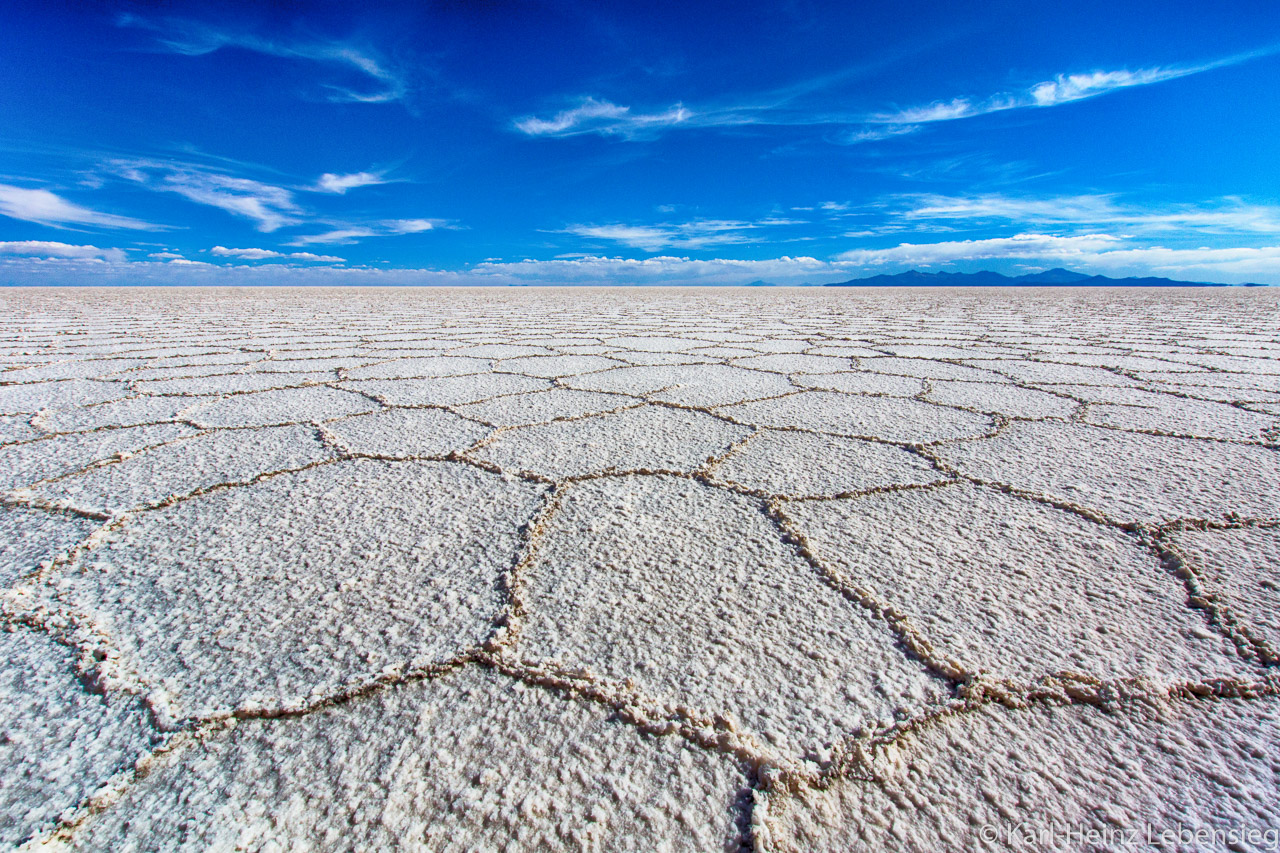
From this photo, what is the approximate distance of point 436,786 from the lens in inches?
15.8

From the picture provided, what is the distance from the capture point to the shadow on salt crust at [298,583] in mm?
509

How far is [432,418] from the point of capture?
133 cm

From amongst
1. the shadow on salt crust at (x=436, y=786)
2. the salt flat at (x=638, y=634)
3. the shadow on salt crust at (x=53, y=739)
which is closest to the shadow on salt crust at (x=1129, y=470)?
the salt flat at (x=638, y=634)

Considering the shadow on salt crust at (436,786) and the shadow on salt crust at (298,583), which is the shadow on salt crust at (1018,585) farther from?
the shadow on salt crust at (298,583)

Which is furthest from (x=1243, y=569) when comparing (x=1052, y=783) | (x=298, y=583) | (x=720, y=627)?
(x=298, y=583)

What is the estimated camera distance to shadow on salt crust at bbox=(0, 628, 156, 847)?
39 cm

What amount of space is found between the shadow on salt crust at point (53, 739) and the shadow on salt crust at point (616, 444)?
0.58 meters

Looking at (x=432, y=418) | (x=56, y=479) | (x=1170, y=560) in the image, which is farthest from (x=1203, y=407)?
(x=56, y=479)

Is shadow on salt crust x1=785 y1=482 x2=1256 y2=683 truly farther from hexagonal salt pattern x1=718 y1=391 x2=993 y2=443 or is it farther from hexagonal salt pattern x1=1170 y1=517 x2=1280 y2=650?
hexagonal salt pattern x1=718 y1=391 x2=993 y2=443

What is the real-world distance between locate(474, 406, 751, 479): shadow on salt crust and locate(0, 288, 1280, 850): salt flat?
1 cm

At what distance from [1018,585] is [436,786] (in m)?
0.58

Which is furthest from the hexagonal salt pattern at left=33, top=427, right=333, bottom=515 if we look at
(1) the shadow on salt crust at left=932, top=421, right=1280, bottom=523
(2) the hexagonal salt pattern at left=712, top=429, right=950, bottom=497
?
(1) the shadow on salt crust at left=932, top=421, right=1280, bottom=523

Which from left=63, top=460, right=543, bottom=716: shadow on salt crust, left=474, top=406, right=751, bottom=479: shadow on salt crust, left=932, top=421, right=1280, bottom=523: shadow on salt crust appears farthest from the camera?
left=474, top=406, right=751, bottom=479: shadow on salt crust

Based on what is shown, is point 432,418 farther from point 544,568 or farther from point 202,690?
point 202,690
